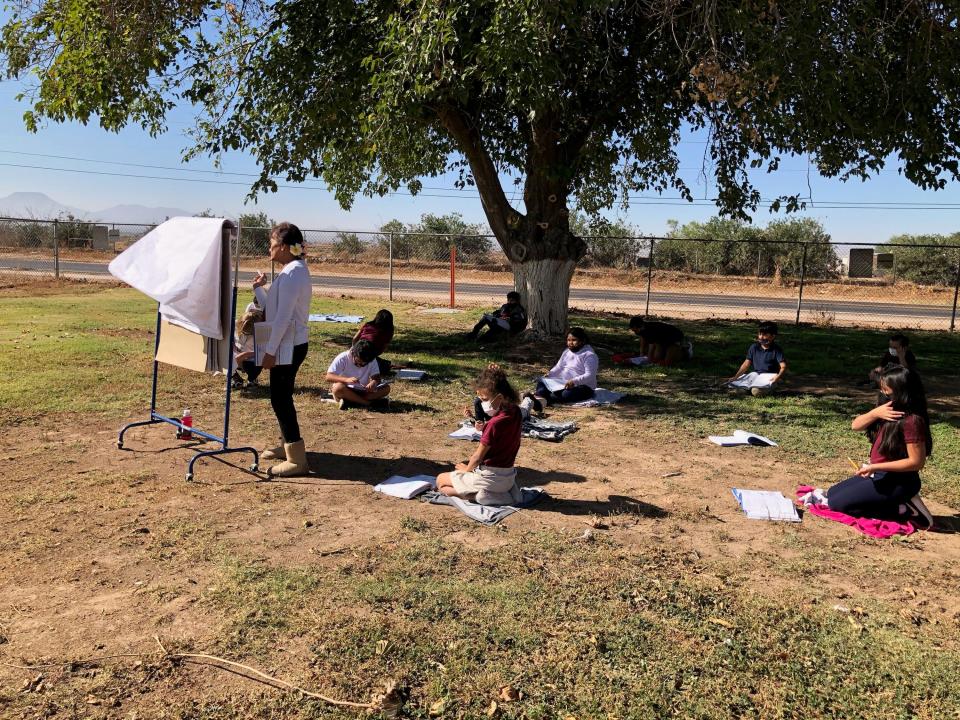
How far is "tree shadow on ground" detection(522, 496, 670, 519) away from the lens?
5832 millimetres

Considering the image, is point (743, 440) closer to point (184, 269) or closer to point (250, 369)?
point (184, 269)

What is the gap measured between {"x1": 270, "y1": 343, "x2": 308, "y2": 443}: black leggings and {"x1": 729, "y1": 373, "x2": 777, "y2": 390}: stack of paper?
21.8 ft

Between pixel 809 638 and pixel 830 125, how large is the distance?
9.32 meters

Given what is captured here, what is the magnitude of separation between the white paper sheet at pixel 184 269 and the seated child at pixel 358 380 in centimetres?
274

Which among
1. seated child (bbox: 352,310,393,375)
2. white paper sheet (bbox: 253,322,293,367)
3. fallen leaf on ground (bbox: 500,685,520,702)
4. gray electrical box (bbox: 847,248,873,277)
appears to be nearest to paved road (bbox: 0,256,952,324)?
gray electrical box (bbox: 847,248,873,277)

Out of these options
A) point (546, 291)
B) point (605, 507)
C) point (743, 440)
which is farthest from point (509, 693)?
point (546, 291)

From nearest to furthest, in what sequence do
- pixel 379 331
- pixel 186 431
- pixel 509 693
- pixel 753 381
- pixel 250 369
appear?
pixel 509 693 → pixel 186 431 → pixel 250 369 → pixel 379 331 → pixel 753 381

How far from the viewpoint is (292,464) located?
21.1ft

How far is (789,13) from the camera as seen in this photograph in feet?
32.4

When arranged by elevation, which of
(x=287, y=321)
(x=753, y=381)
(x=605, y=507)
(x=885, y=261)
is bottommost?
(x=605, y=507)

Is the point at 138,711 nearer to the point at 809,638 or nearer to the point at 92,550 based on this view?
the point at 92,550

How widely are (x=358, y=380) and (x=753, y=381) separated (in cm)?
531

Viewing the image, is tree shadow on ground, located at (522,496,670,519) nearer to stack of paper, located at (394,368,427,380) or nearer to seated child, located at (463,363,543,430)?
seated child, located at (463,363,543,430)

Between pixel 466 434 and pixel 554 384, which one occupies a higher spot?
pixel 554 384
